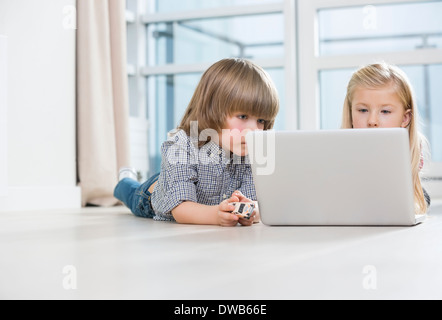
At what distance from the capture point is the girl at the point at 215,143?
146cm

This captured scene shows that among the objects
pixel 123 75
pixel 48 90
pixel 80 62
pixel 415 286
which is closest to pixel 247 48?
pixel 123 75

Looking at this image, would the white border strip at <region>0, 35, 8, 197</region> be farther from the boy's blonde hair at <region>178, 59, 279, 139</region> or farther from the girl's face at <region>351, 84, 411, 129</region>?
the girl's face at <region>351, 84, 411, 129</region>

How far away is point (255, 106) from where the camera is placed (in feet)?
4.90

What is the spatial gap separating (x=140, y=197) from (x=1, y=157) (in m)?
0.70

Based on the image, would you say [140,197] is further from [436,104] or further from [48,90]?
[436,104]

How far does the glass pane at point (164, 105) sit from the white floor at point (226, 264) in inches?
90.9

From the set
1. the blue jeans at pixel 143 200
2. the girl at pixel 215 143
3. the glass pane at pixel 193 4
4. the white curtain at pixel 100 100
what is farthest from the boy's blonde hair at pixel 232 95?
the glass pane at pixel 193 4

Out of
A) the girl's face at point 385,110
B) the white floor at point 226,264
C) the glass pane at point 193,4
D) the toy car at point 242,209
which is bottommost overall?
the white floor at point 226,264

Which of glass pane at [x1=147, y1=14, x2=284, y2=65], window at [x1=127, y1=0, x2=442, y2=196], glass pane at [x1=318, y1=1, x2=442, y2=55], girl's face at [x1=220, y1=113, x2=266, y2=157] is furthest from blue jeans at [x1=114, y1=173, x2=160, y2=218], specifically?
glass pane at [x1=318, y1=1, x2=442, y2=55]

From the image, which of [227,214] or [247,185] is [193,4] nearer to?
[247,185]

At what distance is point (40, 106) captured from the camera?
251 centimetres

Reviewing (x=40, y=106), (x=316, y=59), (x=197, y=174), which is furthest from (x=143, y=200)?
(x=316, y=59)

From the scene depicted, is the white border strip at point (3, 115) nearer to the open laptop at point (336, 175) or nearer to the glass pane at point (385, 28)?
the open laptop at point (336, 175)

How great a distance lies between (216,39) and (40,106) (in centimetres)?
138
